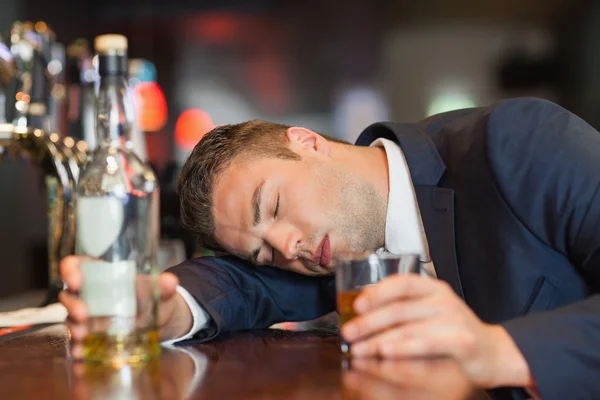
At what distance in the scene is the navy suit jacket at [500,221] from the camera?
119 cm

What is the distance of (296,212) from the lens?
1.39 metres

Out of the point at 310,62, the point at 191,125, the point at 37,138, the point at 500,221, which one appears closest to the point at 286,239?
the point at 500,221

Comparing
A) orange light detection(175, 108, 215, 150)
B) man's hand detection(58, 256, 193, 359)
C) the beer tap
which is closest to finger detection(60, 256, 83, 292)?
man's hand detection(58, 256, 193, 359)

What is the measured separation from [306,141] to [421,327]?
0.85 m

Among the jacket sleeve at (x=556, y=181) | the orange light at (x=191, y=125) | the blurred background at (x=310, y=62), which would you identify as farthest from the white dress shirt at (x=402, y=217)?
the orange light at (x=191, y=125)

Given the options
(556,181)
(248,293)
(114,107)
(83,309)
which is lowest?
(248,293)

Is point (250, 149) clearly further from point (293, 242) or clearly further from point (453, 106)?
point (453, 106)

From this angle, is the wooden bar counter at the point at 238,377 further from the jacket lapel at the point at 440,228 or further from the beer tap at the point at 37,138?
the beer tap at the point at 37,138

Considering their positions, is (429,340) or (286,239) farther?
(286,239)

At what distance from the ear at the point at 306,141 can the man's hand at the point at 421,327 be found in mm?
757

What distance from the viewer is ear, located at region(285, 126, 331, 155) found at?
157 cm

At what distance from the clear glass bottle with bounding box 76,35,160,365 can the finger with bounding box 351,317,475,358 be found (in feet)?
0.83

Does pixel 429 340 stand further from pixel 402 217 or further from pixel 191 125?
pixel 191 125

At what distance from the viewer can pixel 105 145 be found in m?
0.92
